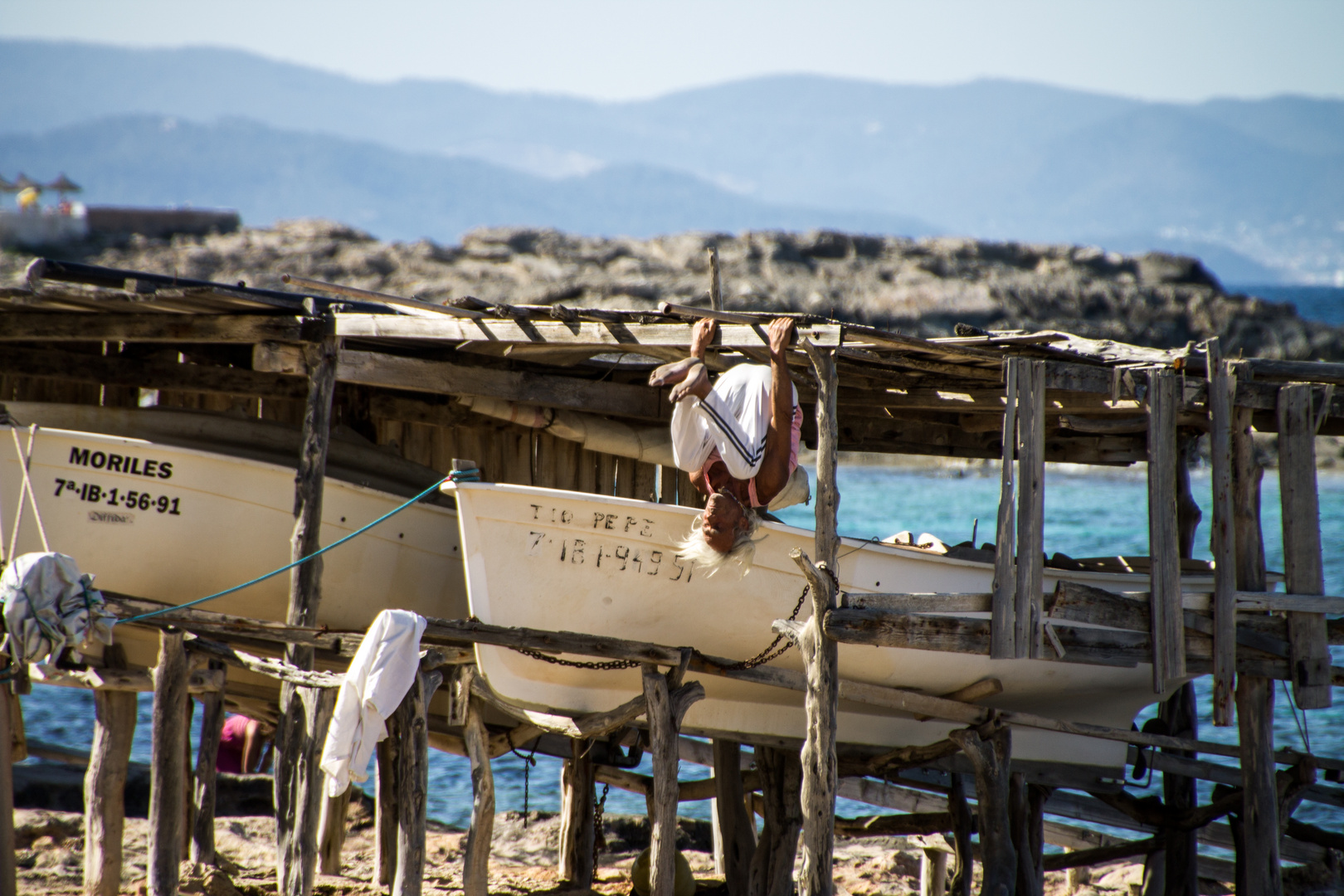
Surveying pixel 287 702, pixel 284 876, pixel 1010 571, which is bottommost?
pixel 284 876

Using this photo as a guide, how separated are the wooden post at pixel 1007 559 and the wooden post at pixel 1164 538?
0.82 metres

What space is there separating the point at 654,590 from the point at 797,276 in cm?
3436

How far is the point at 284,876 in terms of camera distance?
679cm

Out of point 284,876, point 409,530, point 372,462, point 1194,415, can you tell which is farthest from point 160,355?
point 1194,415

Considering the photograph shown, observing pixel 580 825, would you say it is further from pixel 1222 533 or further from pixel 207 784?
pixel 1222 533

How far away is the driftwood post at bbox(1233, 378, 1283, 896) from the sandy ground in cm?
279

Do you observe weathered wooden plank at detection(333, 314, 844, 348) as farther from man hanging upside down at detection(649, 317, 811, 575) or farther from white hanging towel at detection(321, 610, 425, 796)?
white hanging towel at detection(321, 610, 425, 796)

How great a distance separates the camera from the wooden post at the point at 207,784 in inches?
344

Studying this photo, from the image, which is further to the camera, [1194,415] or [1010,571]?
[1194,415]

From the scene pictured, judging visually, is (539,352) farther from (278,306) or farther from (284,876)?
(284,876)

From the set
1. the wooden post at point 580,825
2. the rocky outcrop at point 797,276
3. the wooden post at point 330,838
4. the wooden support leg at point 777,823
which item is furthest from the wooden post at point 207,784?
the rocky outcrop at point 797,276

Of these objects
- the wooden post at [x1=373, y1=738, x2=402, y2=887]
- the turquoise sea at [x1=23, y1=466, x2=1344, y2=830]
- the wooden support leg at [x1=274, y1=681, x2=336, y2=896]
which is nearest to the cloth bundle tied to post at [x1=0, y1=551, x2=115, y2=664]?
the wooden support leg at [x1=274, y1=681, x2=336, y2=896]

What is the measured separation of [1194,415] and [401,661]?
4560 mm

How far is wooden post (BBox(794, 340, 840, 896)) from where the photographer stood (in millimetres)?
5508
